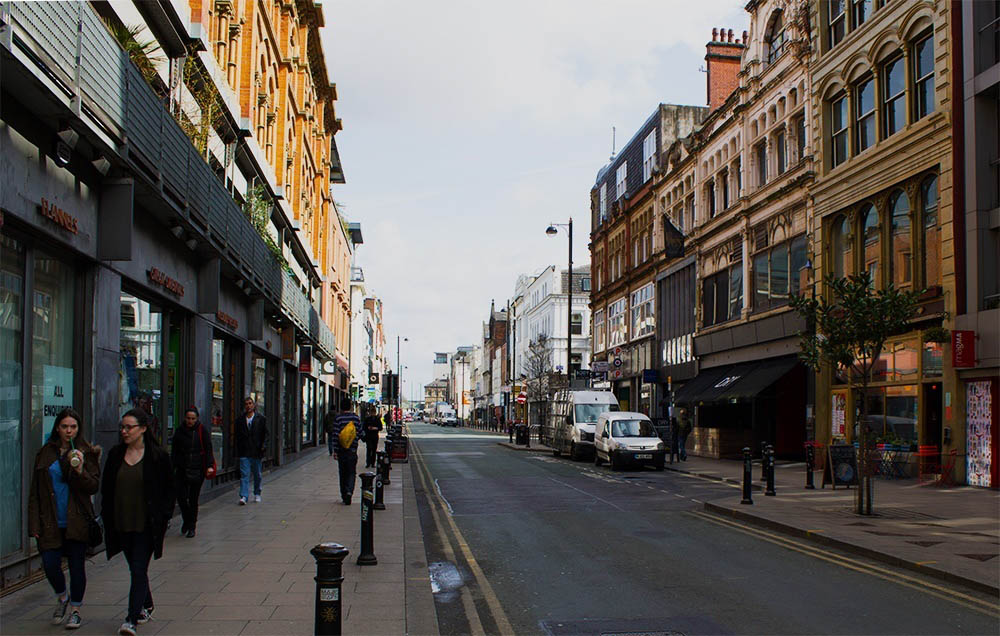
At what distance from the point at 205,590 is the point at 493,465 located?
20.9m

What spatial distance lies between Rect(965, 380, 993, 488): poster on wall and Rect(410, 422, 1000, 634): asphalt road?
294 inches

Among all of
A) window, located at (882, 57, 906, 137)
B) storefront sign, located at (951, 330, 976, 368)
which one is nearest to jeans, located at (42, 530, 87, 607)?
storefront sign, located at (951, 330, 976, 368)

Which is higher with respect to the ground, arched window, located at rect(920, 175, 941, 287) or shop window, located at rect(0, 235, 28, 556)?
arched window, located at rect(920, 175, 941, 287)

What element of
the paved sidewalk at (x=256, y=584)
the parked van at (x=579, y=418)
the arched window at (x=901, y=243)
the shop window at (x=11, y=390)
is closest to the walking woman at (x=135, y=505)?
the paved sidewalk at (x=256, y=584)

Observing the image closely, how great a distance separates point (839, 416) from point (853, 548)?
15.4 meters

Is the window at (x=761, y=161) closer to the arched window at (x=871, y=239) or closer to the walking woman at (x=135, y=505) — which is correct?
the arched window at (x=871, y=239)

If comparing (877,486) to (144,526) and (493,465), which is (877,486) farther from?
(144,526)

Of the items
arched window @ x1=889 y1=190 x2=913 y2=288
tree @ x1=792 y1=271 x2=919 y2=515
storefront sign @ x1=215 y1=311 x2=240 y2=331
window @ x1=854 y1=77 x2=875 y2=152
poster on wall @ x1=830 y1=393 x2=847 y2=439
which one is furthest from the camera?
poster on wall @ x1=830 y1=393 x2=847 y2=439

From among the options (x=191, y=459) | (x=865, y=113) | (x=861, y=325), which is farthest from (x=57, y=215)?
(x=865, y=113)

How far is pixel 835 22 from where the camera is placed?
26578 mm

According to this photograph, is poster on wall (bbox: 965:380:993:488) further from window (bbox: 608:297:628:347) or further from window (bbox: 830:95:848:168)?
window (bbox: 608:297:628:347)

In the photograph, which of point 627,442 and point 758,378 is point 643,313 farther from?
point 627,442

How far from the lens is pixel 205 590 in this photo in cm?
855

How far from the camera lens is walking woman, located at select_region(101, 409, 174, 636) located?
22.5 feet
